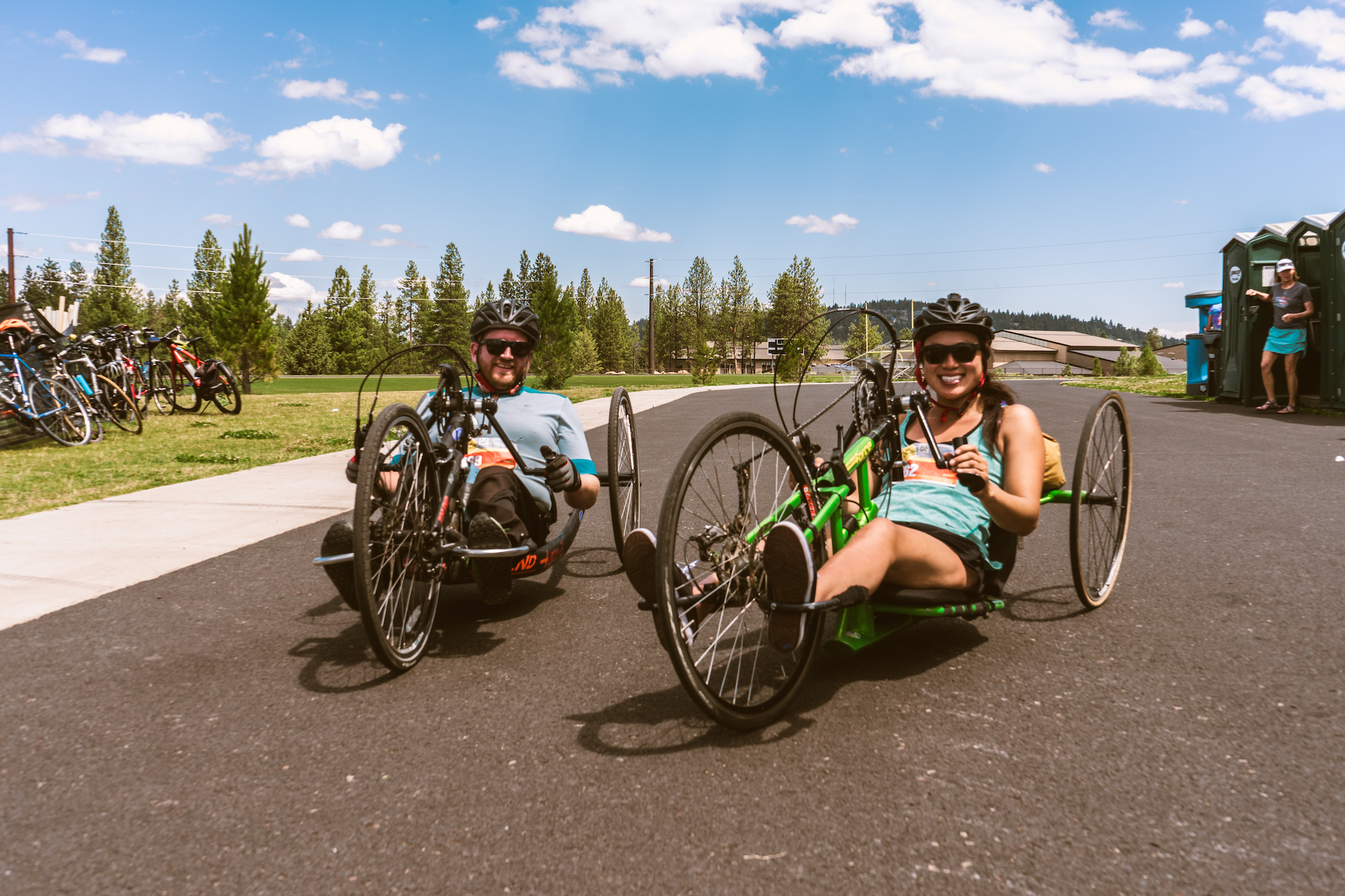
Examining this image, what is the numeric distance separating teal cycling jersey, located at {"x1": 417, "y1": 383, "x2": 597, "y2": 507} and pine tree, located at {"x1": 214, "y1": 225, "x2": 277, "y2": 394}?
25919mm

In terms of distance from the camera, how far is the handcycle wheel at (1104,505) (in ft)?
13.5

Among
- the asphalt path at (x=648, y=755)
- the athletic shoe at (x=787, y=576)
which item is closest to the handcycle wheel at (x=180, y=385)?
the asphalt path at (x=648, y=755)

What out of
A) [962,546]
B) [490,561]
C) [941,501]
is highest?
[941,501]

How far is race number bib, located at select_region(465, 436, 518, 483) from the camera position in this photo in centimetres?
420

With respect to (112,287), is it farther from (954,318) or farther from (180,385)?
(954,318)

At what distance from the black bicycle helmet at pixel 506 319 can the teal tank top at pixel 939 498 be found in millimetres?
1845

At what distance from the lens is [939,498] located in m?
3.42

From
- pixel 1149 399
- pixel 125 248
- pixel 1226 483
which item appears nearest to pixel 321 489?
pixel 1226 483

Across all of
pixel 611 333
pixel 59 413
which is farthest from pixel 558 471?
pixel 611 333

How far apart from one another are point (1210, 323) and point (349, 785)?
1913 centimetres

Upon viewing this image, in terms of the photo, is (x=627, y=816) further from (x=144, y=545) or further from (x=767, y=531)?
(x=144, y=545)

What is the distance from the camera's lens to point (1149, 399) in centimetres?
1795

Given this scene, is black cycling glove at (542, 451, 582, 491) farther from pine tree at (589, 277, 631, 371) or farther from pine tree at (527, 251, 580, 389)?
pine tree at (589, 277, 631, 371)

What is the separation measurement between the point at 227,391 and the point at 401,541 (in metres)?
14.3
